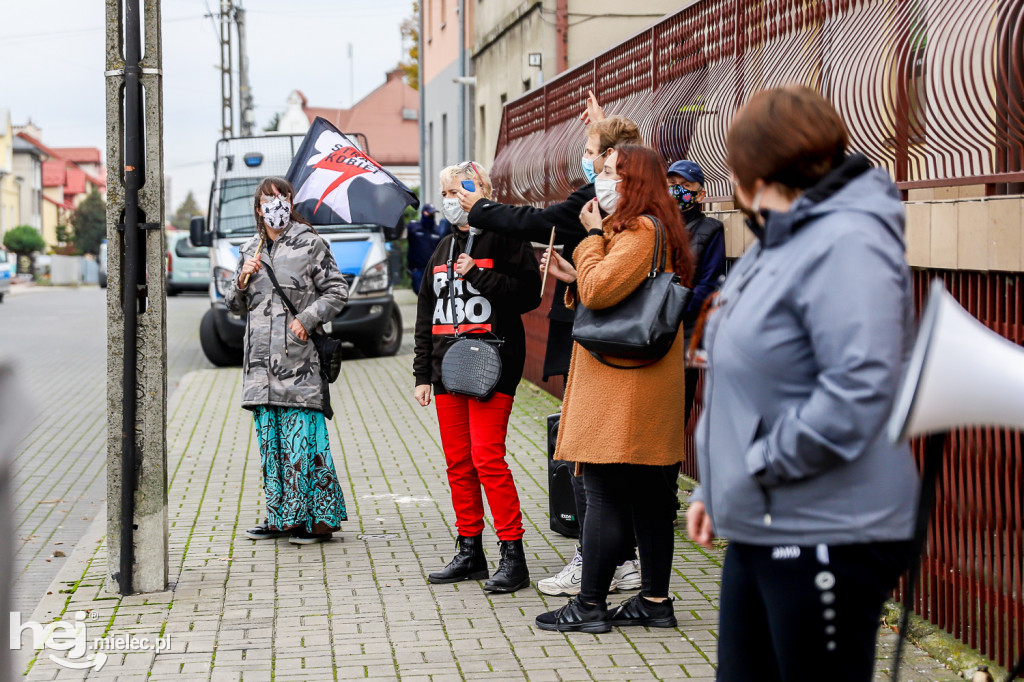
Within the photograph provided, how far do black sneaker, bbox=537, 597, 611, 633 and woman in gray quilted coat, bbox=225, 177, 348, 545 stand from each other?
6.19 feet

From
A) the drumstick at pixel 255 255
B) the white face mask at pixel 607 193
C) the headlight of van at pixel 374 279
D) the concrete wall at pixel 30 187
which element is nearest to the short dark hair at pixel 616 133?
the white face mask at pixel 607 193

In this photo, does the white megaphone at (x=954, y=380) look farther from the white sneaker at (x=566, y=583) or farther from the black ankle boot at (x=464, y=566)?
the black ankle boot at (x=464, y=566)

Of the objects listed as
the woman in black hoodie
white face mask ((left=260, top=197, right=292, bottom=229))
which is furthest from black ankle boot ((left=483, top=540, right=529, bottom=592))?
white face mask ((left=260, top=197, right=292, bottom=229))

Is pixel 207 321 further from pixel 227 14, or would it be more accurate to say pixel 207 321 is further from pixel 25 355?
pixel 227 14

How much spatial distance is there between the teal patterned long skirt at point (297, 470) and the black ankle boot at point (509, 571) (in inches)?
49.8

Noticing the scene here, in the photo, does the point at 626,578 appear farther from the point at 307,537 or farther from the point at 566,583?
the point at 307,537

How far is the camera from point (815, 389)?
2389 mm

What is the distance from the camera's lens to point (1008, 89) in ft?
14.1

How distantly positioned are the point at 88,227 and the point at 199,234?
2887 inches

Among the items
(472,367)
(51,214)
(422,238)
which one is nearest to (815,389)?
(472,367)

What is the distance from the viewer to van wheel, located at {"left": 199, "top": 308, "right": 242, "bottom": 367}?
15.8 meters

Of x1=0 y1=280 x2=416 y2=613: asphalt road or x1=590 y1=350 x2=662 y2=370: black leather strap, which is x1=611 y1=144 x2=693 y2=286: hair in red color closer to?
x1=590 y1=350 x2=662 y2=370: black leather strap

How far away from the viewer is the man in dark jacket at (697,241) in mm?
5629

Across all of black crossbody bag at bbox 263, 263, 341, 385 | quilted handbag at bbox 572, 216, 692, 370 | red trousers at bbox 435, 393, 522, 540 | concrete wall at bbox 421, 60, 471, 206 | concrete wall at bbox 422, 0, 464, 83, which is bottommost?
red trousers at bbox 435, 393, 522, 540
